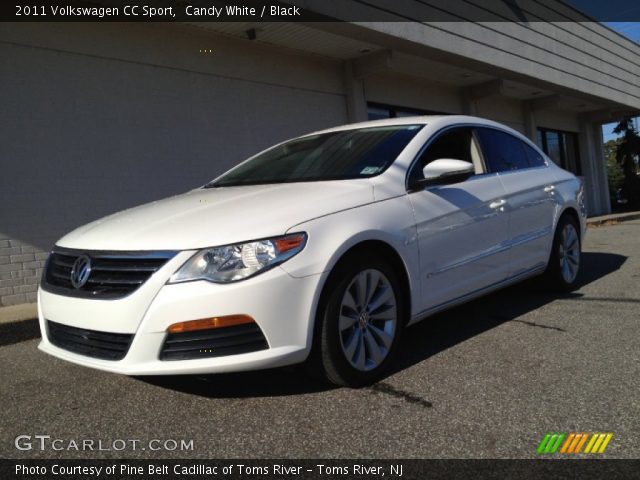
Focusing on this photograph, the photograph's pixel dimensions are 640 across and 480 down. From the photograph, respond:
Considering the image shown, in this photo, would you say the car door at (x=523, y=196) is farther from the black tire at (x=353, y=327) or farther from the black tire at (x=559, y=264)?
the black tire at (x=353, y=327)

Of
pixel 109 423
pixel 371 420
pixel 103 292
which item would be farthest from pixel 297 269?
pixel 109 423

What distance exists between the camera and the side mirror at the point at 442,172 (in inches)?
137

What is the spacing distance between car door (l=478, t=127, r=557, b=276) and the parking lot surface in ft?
1.96

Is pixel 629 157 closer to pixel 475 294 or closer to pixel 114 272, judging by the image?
pixel 475 294

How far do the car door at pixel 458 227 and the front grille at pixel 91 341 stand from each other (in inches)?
67.2

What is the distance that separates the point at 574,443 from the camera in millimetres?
2307

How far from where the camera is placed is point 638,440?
230 cm

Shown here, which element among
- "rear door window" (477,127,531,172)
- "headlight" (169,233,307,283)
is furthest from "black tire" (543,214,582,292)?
"headlight" (169,233,307,283)

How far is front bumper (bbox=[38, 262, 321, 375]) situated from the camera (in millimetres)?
2551

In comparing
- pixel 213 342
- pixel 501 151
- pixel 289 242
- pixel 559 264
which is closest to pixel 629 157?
pixel 559 264

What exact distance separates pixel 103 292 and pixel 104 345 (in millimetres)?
259

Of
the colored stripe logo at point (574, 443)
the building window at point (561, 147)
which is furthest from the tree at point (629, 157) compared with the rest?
the colored stripe logo at point (574, 443)

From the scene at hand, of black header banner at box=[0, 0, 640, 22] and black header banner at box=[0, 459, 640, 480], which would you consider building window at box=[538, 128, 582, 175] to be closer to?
black header banner at box=[0, 0, 640, 22]

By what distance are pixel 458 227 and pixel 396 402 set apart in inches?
52.0
